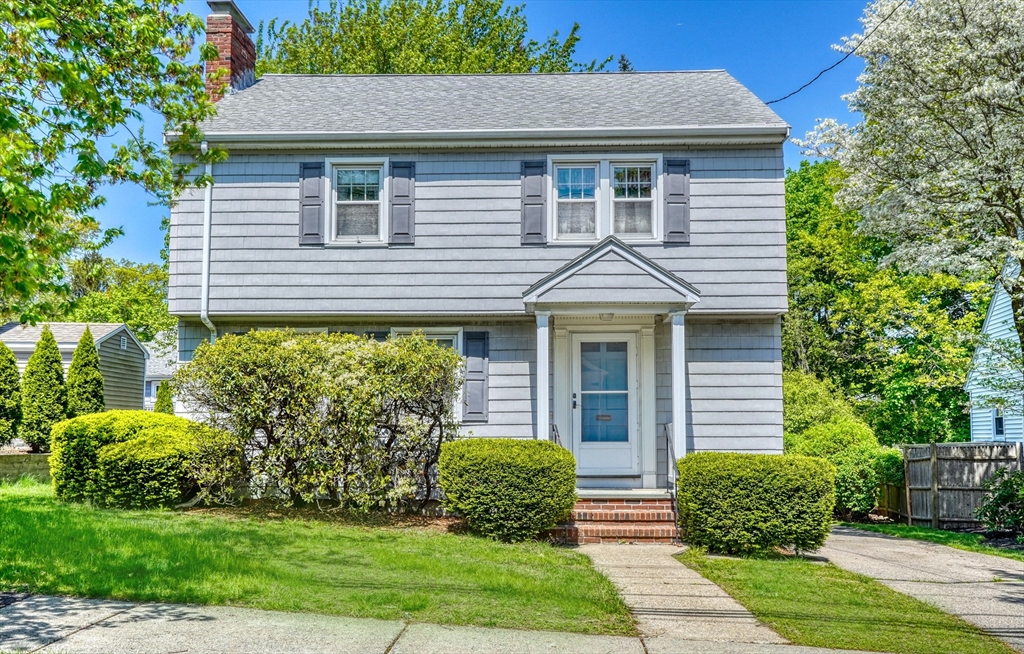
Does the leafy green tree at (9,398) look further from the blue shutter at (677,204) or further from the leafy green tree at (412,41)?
the blue shutter at (677,204)

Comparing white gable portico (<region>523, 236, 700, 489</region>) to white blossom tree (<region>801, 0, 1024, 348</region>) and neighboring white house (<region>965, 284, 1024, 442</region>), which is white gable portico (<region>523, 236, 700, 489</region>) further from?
neighboring white house (<region>965, 284, 1024, 442</region>)

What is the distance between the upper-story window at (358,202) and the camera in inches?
459

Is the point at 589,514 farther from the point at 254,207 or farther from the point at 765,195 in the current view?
the point at 254,207

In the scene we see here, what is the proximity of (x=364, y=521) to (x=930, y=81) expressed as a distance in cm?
1117

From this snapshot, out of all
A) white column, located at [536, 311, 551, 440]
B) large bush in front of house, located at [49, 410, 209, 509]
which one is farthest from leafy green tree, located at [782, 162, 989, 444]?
large bush in front of house, located at [49, 410, 209, 509]

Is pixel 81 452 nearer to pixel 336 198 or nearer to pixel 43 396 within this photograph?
pixel 336 198

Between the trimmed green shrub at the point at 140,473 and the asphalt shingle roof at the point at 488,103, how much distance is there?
4.59 metres

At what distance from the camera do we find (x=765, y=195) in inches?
451

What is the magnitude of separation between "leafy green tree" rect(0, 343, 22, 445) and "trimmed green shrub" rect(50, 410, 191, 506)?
8.99m

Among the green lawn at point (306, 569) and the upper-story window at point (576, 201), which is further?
the upper-story window at point (576, 201)

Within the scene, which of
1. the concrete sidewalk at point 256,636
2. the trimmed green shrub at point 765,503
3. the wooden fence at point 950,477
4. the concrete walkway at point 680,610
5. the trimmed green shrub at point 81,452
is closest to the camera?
the concrete sidewalk at point 256,636

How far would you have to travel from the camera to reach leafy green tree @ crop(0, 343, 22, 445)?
17.6 m

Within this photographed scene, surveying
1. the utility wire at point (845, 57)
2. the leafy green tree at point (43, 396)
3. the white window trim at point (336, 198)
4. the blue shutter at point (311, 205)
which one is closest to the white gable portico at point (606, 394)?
the white window trim at point (336, 198)

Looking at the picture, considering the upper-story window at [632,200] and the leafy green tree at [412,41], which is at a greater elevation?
the leafy green tree at [412,41]
